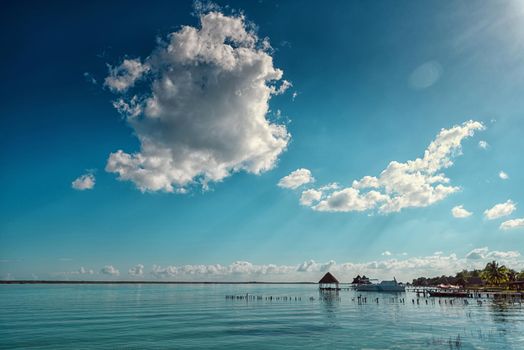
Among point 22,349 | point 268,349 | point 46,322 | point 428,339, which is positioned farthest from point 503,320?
point 46,322

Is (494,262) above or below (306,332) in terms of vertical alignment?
above

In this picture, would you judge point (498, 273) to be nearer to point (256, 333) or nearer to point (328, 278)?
point (328, 278)

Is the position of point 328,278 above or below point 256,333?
above

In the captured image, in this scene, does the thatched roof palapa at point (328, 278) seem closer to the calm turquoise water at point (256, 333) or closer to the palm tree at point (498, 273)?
the palm tree at point (498, 273)

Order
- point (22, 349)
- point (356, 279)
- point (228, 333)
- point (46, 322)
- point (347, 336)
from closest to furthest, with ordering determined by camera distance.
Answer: point (22, 349) < point (347, 336) < point (228, 333) < point (46, 322) < point (356, 279)

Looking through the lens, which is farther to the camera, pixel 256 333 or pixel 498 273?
pixel 498 273

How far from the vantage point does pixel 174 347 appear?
34.0m

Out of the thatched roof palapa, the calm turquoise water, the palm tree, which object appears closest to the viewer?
the calm turquoise water

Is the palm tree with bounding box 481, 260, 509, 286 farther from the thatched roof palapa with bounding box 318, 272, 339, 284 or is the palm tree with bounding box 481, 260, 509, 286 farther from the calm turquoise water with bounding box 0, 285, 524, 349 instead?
the calm turquoise water with bounding box 0, 285, 524, 349

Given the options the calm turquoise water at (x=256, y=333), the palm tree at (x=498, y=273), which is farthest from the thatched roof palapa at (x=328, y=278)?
the calm turquoise water at (x=256, y=333)

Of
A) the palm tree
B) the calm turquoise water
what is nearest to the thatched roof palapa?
the palm tree

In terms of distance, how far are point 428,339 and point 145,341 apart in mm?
29734

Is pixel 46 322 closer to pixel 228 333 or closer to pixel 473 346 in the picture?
pixel 228 333

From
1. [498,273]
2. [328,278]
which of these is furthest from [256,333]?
[498,273]
